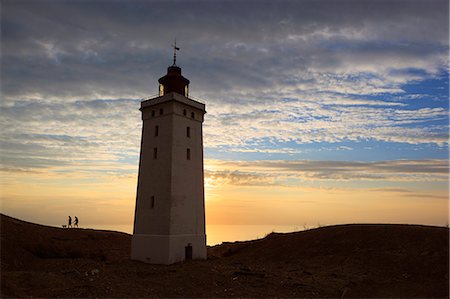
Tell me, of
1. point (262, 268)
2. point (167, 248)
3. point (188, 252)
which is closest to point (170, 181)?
point (167, 248)

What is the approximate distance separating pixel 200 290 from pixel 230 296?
5.63 feet

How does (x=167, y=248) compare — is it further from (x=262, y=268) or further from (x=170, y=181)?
(x=262, y=268)

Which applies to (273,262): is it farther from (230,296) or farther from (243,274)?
(230,296)

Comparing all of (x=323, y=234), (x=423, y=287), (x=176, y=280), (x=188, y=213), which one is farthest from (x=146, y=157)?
(x=423, y=287)

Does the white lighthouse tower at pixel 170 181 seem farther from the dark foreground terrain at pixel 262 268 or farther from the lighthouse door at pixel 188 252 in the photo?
the dark foreground terrain at pixel 262 268

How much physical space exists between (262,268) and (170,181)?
880 centimetres

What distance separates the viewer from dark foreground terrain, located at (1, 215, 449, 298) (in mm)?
18078

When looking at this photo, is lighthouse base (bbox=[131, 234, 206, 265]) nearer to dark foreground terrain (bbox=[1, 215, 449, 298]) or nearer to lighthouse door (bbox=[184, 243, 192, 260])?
lighthouse door (bbox=[184, 243, 192, 260])

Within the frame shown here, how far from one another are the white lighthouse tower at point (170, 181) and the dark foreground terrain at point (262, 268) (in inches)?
59.3

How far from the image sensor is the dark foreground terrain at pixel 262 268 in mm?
18078

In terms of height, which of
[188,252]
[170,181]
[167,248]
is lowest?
[188,252]

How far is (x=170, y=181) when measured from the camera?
24.6 metres

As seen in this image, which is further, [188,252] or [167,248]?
[188,252]

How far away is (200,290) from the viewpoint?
1825 cm
